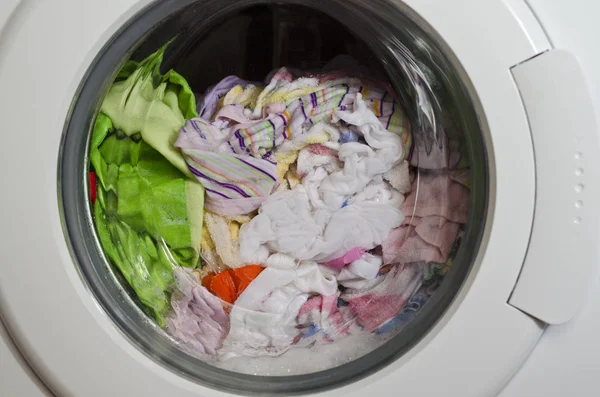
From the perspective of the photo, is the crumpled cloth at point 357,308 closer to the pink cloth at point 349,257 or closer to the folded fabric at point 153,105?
the pink cloth at point 349,257

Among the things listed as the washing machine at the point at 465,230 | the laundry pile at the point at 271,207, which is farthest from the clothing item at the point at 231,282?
the washing machine at the point at 465,230

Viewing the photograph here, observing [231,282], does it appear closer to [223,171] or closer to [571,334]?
[223,171]

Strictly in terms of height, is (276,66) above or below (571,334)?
above

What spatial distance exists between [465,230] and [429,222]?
3.8 inches

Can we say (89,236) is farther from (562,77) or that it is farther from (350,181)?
(562,77)

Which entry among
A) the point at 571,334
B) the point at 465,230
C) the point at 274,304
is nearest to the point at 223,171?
the point at 274,304

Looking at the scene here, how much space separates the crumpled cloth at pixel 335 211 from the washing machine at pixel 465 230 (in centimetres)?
10

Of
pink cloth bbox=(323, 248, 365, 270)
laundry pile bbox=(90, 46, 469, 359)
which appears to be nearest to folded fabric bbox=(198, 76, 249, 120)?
laundry pile bbox=(90, 46, 469, 359)

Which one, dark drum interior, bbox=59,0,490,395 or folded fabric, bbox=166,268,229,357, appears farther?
folded fabric, bbox=166,268,229,357

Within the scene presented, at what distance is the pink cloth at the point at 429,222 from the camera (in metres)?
0.62

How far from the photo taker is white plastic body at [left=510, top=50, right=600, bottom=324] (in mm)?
495

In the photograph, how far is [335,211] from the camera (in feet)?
2.45

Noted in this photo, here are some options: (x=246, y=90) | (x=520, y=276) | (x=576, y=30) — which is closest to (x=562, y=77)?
(x=576, y=30)

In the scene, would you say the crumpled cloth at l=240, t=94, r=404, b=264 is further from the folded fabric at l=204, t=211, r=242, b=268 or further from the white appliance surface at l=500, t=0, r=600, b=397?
the white appliance surface at l=500, t=0, r=600, b=397
